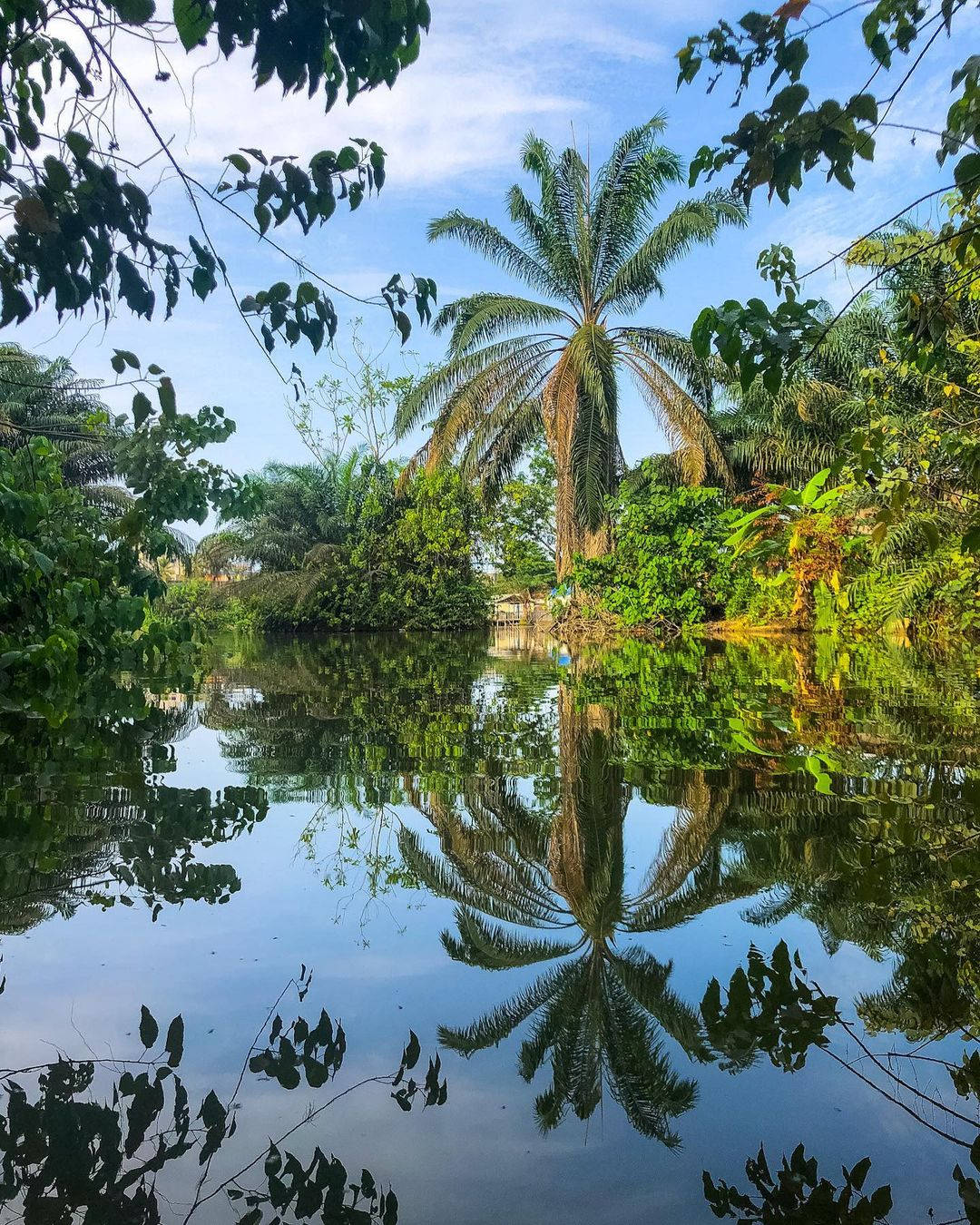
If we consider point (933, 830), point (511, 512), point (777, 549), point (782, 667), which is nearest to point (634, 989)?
point (933, 830)

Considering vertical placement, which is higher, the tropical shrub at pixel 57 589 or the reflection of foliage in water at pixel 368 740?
the tropical shrub at pixel 57 589

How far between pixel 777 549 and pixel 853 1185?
2457 mm

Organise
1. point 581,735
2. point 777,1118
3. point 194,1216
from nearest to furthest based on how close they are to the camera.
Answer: point 194,1216 → point 777,1118 → point 581,735

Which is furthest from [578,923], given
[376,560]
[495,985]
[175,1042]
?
[376,560]

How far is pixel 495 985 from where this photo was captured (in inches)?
67.3

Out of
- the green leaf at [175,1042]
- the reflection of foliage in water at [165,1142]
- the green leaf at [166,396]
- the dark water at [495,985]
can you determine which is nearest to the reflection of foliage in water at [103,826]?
the dark water at [495,985]

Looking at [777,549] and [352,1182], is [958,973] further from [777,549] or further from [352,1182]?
[777,549]

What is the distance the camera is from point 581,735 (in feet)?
15.5

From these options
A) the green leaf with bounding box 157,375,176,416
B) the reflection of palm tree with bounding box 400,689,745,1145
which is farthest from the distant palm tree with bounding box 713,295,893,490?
the green leaf with bounding box 157,375,176,416

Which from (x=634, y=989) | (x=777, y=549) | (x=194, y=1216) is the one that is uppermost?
(x=777, y=549)

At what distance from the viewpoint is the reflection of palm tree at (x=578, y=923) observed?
1.42m

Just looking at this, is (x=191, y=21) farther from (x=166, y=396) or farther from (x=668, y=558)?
(x=668, y=558)

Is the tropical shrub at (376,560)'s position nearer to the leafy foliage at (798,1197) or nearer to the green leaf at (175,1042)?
the green leaf at (175,1042)

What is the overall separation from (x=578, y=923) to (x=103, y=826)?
150cm
